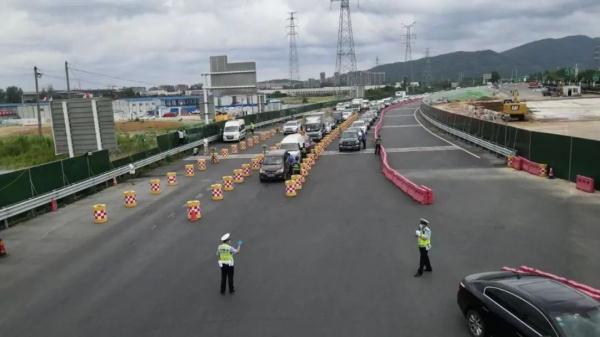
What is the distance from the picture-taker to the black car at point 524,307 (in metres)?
7.36

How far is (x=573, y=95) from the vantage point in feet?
326

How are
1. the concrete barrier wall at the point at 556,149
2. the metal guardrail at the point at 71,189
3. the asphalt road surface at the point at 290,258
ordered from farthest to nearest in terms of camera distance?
the concrete barrier wall at the point at 556,149 < the metal guardrail at the point at 71,189 < the asphalt road surface at the point at 290,258

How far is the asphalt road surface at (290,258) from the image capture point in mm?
10531

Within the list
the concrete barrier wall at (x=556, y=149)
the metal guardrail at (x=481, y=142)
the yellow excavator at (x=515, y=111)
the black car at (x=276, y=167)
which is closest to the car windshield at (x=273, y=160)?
the black car at (x=276, y=167)

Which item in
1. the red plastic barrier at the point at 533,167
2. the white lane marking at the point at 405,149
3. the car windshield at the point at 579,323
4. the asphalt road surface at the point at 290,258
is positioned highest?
the car windshield at the point at 579,323

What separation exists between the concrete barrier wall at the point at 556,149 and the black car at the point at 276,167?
45.2 feet

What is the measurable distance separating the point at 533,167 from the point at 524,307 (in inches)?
782

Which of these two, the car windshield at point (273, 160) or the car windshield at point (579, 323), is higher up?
the car windshield at point (579, 323)

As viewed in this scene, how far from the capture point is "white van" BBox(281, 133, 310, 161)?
1247 inches

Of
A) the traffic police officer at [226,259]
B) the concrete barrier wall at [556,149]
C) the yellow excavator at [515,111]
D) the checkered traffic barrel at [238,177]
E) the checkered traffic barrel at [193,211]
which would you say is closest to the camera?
the traffic police officer at [226,259]

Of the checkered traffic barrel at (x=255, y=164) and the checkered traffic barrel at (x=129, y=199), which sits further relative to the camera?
the checkered traffic barrel at (x=255, y=164)

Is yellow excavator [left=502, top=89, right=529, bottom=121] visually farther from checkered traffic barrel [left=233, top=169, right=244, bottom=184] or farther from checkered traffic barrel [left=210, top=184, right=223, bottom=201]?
checkered traffic barrel [left=210, top=184, right=223, bottom=201]

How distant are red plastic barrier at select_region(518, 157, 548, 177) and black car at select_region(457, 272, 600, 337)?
58.0 ft

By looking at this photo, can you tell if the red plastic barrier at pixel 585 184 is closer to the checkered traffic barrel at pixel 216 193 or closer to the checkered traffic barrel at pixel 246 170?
the checkered traffic barrel at pixel 216 193
